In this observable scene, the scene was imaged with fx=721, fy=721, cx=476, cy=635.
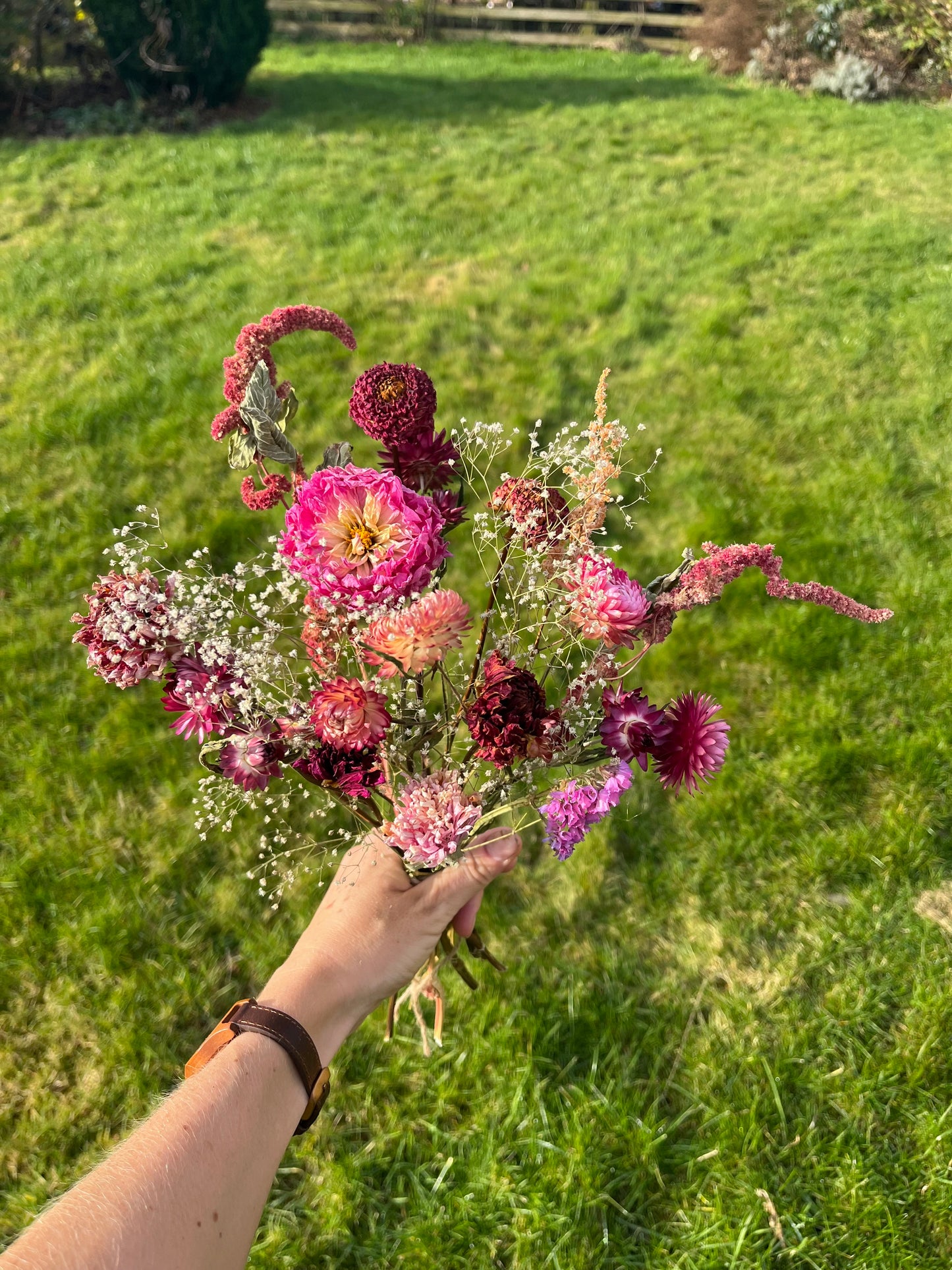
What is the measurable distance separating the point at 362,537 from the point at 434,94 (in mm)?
10805

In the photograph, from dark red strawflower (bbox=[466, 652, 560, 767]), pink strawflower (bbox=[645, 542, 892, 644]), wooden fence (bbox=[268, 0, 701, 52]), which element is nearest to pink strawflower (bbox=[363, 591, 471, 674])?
dark red strawflower (bbox=[466, 652, 560, 767])

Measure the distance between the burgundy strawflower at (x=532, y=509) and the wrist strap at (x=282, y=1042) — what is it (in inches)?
41.4

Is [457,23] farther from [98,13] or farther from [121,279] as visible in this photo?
[121,279]

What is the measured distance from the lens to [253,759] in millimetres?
1205

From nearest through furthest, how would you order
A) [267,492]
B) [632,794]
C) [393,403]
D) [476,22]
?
[393,403]
[267,492]
[632,794]
[476,22]

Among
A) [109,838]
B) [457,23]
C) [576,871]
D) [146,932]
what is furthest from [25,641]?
[457,23]

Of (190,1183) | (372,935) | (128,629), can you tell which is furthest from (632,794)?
(128,629)

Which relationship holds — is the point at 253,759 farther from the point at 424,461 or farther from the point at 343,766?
the point at 424,461

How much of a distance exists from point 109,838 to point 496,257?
5.19 m

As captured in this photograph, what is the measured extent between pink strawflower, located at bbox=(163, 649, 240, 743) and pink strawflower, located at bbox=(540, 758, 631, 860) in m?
0.57

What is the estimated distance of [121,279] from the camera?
5562mm

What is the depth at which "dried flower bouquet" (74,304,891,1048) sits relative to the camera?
107 cm

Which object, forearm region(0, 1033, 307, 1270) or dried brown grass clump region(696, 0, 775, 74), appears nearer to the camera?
forearm region(0, 1033, 307, 1270)

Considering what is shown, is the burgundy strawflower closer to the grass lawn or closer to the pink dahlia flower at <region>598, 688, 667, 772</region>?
the pink dahlia flower at <region>598, 688, 667, 772</region>
